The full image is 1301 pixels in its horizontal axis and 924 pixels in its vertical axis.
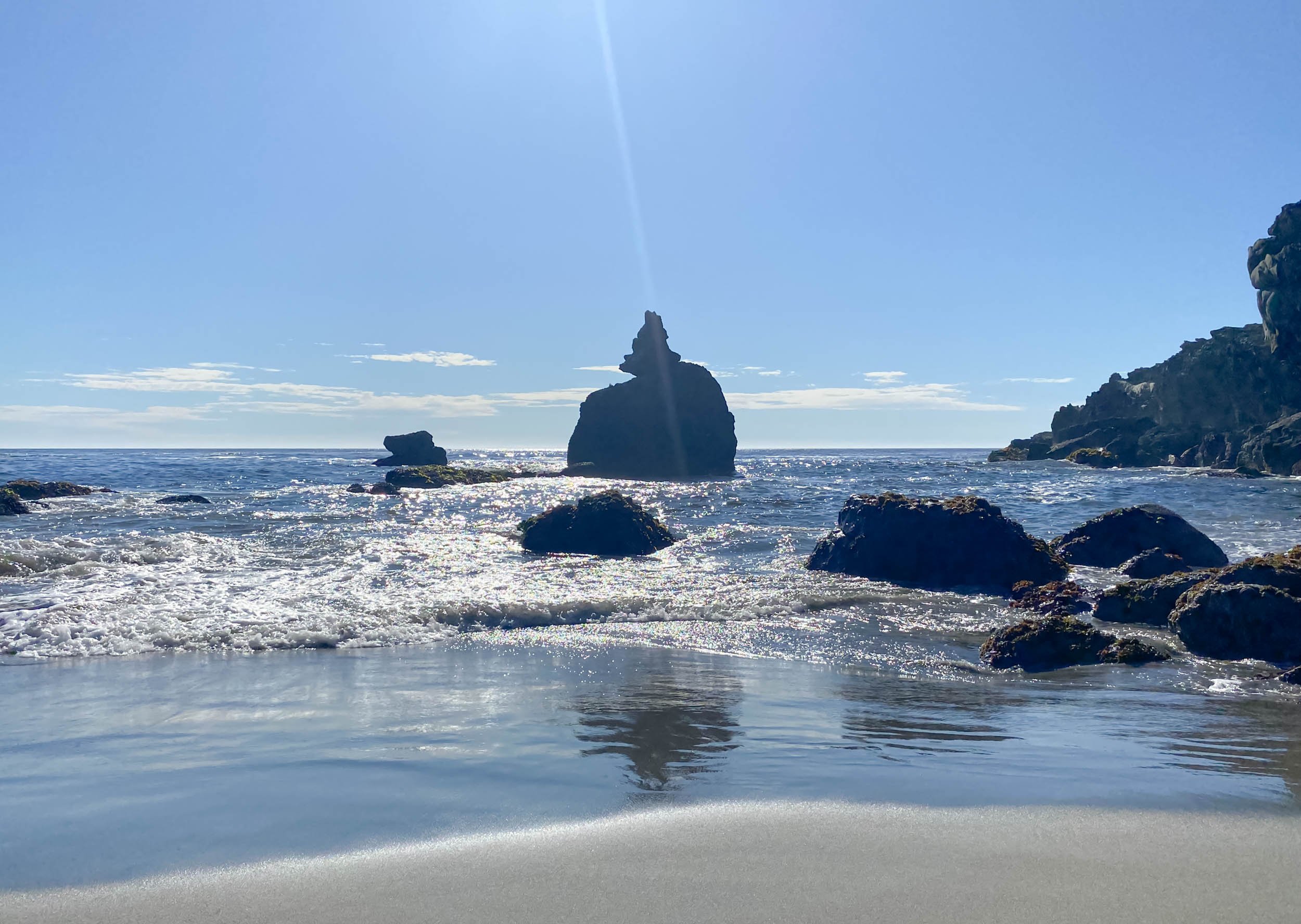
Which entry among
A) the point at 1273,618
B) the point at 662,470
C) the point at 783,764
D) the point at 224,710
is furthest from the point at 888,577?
the point at 662,470

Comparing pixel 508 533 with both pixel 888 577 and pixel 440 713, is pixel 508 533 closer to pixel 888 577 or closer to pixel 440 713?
pixel 888 577

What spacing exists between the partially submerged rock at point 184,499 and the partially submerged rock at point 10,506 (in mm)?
3970

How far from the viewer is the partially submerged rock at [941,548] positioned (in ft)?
42.5

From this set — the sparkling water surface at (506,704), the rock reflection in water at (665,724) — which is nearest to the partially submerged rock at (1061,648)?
the sparkling water surface at (506,704)

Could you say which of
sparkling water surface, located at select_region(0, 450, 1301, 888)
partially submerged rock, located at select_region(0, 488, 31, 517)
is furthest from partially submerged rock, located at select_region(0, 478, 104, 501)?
sparkling water surface, located at select_region(0, 450, 1301, 888)

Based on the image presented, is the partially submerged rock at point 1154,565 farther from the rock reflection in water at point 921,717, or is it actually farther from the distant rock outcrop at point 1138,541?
the rock reflection in water at point 921,717

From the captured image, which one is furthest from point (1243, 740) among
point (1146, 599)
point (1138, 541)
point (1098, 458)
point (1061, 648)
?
point (1098, 458)

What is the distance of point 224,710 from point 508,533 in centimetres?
1497

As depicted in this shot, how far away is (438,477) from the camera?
4472 cm

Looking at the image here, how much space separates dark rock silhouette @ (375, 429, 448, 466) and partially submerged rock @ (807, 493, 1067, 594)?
63664 mm

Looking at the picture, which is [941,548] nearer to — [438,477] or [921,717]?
[921,717]

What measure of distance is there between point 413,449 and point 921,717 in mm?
71841

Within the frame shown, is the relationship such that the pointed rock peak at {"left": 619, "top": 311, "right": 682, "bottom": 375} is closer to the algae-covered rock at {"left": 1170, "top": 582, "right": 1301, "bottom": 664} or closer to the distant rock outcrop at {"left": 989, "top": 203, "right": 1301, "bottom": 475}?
the distant rock outcrop at {"left": 989, "top": 203, "right": 1301, "bottom": 475}

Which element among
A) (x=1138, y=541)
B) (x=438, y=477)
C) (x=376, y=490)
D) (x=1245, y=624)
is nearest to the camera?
(x=1245, y=624)
